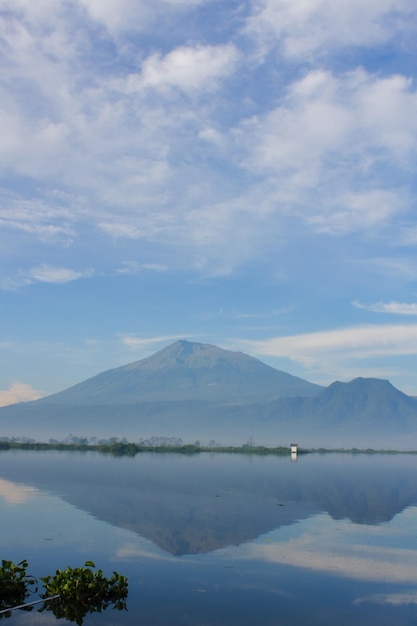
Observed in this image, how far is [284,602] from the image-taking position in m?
23.2

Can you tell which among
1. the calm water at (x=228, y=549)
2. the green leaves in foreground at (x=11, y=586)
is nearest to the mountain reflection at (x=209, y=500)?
the calm water at (x=228, y=549)

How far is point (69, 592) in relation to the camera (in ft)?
72.8

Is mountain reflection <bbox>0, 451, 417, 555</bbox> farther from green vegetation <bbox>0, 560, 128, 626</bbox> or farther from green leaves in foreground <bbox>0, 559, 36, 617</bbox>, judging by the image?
green leaves in foreground <bbox>0, 559, 36, 617</bbox>

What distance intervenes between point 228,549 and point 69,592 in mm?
11966

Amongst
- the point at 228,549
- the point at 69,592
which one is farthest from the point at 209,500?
the point at 69,592

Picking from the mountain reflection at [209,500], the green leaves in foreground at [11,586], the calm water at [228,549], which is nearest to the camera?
the calm water at [228,549]

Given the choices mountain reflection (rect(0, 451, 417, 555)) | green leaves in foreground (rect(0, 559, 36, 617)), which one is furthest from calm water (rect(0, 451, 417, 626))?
green leaves in foreground (rect(0, 559, 36, 617))

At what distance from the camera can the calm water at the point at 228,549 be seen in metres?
22.2

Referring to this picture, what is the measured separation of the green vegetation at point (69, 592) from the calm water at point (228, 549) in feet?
2.19

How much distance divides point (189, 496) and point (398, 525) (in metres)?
21.0

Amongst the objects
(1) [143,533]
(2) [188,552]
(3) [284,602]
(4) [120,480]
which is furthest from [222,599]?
(4) [120,480]

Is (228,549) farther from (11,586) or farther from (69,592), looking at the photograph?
(11,586)

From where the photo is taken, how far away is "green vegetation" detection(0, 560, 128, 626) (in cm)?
2186

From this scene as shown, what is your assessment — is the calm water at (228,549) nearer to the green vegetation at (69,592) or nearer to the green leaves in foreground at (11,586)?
the green vegetation at (69,592)
